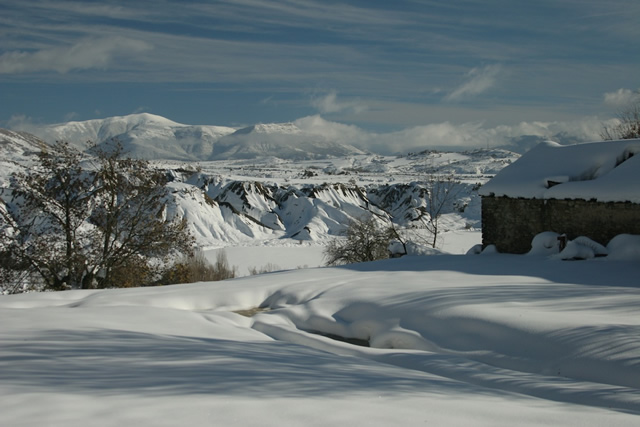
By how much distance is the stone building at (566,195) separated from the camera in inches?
436

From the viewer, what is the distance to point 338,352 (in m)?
6.14

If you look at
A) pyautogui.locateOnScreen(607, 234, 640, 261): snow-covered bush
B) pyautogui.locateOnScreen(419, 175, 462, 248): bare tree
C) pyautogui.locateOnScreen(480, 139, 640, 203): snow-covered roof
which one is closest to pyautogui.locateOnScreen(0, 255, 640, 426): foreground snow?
pyautogui.locateOnScreen(607, 234, 640, 261): snow-covered bush

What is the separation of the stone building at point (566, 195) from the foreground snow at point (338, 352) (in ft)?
5.71

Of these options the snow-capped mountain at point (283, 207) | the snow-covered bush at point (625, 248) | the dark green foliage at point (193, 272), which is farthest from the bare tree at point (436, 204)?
the snow-covered bush at point (625, 248)

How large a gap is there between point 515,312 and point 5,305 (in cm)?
766

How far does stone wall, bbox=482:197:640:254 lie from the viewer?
11039 millimetres

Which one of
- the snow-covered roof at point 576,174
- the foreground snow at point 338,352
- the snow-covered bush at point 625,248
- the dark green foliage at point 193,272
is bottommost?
the dark green foliage at point 193,272

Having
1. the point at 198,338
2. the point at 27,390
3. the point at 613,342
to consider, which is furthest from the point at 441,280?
the point at 27,390

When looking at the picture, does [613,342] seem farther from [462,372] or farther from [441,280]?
[441,280]

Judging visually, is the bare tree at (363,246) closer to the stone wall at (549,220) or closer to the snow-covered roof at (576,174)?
the stone wall at (549,220)

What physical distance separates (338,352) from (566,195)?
8467 millimetres

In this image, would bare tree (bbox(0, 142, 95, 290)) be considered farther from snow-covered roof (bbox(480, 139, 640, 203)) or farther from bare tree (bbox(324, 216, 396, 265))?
snow-covered roof (bbox(480, 139, 640, 203))

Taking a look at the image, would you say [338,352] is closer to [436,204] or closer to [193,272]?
[193,272]

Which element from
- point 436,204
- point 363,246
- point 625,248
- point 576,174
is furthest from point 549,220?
point 436,204
